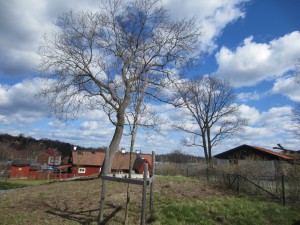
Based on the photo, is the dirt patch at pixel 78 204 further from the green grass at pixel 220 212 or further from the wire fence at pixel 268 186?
the wire fence at pixel 268 186

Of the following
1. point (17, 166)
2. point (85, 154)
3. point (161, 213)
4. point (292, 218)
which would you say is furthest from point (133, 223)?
point (17, 166)

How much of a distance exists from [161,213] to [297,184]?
734 cm

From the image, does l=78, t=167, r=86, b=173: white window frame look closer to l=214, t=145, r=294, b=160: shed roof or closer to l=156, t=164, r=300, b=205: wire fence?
l=214, t=145, r=294, b=160: shed roof

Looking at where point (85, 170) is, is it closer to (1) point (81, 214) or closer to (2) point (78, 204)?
(2) point (78, 204)

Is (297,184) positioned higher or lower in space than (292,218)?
higher

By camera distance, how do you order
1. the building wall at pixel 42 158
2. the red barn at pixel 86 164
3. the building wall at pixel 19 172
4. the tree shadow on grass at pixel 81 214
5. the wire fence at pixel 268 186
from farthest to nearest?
the building wall at pixel 42 158 < the building wall at pixel 19 172 < the red barn at pixel 86 164 < the wire fence at pixel 268 186 < the tree shadow on grass at pixel 81 214

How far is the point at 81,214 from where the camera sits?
9.15 meters

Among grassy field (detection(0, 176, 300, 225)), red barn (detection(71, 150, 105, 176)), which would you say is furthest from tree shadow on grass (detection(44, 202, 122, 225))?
red barn (detection(71, 150, 105, 176))

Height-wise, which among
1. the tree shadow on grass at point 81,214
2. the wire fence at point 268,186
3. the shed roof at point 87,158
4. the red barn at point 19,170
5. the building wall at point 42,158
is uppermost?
the building wall at point 42,158

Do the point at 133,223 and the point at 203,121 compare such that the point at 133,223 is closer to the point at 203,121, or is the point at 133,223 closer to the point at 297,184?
the point at 297,184

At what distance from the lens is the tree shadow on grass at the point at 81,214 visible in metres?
8.51

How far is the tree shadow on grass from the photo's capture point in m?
8.51

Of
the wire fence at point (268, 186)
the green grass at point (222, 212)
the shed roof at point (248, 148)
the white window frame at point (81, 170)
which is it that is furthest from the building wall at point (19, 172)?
the green grass at point (222, 212)

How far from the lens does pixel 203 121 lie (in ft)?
138
